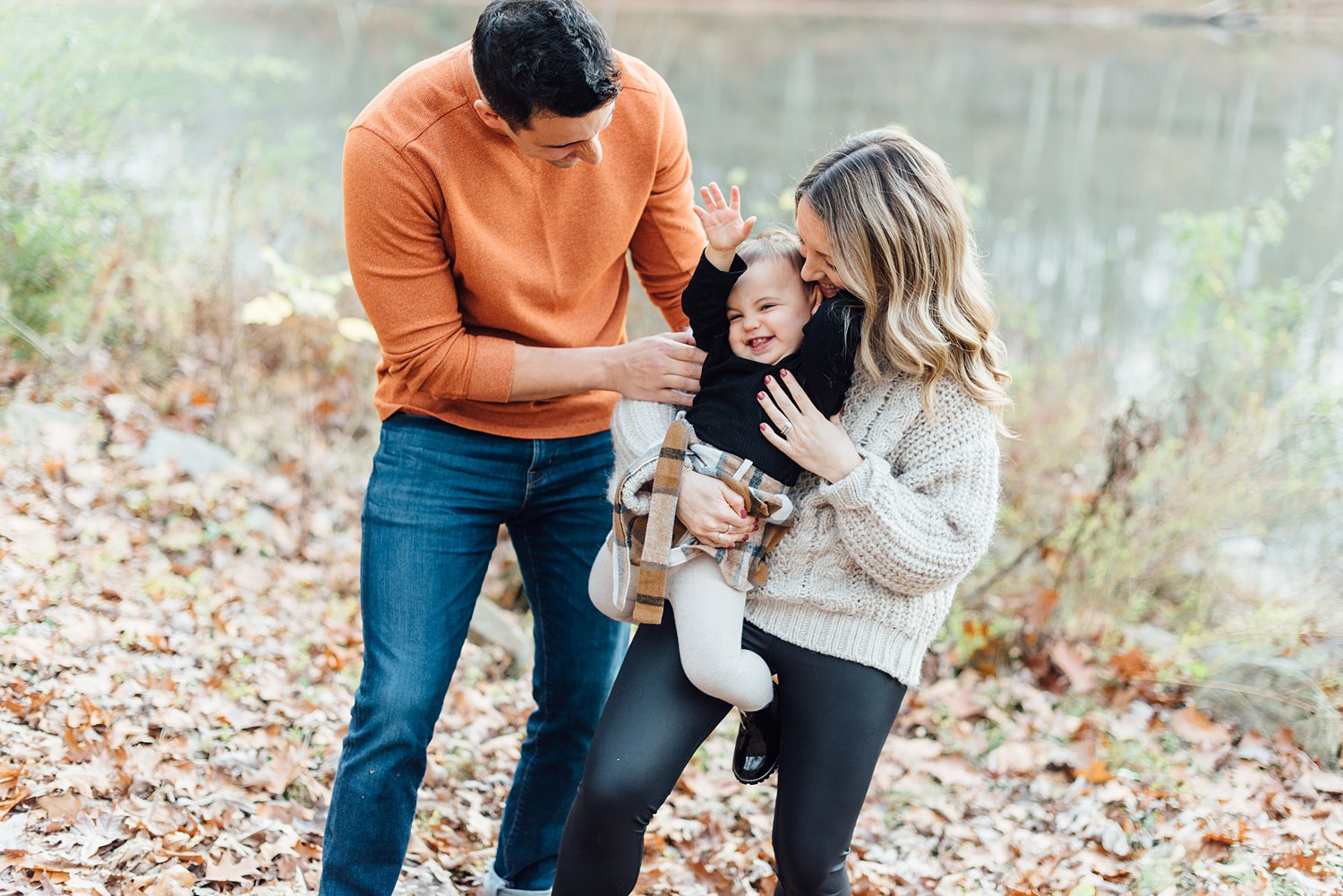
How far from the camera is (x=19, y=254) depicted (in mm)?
5293

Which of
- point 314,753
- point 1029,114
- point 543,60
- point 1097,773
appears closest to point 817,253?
point 543,60

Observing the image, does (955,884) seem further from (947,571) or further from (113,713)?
(113,713)

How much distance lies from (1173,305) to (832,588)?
6.65 m

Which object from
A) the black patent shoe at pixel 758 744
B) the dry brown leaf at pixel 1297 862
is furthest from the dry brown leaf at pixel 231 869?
the dry brown leaf at pixel 1297 862

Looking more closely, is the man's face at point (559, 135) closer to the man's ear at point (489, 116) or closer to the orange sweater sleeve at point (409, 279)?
the man's ear at point (489, 116)

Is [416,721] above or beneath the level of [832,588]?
beneath

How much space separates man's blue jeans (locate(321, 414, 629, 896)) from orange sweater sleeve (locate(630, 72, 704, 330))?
430 millimetres

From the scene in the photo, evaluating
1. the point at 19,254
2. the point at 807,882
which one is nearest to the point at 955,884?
the point at 807,882

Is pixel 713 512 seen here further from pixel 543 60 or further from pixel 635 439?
pixel 543 60

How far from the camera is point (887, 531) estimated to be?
2209mm

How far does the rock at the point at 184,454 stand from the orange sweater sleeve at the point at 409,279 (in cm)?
288

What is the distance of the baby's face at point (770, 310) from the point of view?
2.39 metres

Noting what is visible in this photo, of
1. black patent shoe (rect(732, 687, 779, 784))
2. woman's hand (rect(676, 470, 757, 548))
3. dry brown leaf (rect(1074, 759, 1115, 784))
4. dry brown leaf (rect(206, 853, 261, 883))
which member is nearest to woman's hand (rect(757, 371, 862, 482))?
woman's hand (rect(676, 470, 757, 548))

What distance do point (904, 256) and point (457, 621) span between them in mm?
1255
